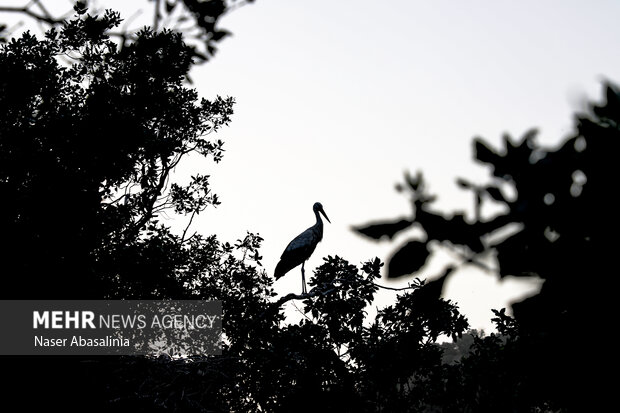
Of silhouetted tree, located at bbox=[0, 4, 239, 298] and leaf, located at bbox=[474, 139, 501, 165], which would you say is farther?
silhouetted tree, located at bbox=[0, 4, 239, 298]

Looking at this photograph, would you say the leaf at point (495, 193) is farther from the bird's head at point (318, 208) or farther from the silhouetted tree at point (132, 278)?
the bird's head at point (318, 208)

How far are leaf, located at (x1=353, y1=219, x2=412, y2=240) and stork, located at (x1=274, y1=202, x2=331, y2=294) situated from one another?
431 inches

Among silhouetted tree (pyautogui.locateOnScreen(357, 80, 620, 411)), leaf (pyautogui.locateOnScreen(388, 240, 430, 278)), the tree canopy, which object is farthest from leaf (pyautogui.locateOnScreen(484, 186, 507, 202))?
the tree canopy

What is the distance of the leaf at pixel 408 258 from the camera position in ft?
4.95

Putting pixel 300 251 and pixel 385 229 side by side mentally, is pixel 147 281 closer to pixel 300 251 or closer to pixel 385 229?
pixel 300 251

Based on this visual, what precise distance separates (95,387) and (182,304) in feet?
8.82

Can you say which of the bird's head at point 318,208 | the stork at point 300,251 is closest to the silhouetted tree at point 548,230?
the stork at point 300,251

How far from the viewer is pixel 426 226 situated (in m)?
1.50

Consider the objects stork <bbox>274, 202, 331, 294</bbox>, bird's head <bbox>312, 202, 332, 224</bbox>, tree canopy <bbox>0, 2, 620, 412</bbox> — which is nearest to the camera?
tree canopy <bbox>0, 2, 620, 412</bbox>

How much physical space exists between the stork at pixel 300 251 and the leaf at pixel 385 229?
35.9 ft

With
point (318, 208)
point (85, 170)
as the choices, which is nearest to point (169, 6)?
point (85, 170)

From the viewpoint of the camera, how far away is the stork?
1270 cm

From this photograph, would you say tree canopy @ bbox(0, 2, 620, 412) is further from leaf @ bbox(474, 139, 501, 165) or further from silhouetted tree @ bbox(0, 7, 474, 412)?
leaf @ bbox(474, 139, 501, 165)

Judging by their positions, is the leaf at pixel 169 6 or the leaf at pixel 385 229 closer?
the leaf at pixel 385 229
